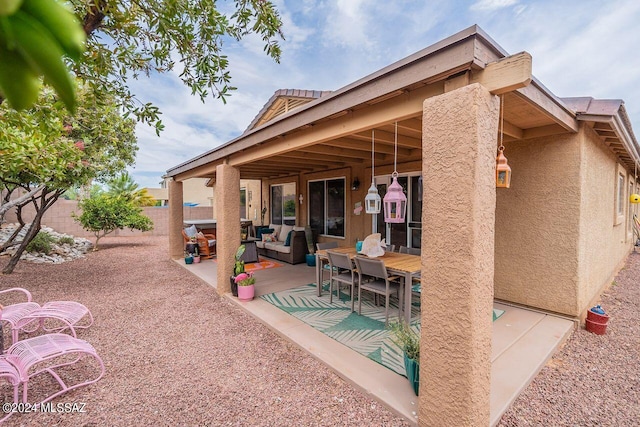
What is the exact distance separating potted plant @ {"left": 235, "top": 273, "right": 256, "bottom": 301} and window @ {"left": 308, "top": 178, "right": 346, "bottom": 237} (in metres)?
3.73

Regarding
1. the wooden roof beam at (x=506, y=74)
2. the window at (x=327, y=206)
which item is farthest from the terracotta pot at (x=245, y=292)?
the wooden roof beam at (x=506, y=74)

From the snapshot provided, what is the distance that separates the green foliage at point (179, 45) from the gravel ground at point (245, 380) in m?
2.77

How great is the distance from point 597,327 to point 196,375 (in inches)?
202

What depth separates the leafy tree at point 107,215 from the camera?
36.8ft

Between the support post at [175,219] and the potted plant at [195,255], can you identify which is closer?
the potted plant at [195,255]

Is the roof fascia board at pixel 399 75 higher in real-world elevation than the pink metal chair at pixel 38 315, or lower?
higher

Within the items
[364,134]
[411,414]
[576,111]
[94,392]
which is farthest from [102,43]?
[576,111]

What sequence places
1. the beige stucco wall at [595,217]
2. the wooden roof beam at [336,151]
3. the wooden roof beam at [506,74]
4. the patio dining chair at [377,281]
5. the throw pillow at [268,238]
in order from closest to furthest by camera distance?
the wooden roof beam at [506,74] < the beige stucco wall at [595,217] < the patio dining chair at [377,281] < the wooden roof beam at [336,151] < the throw pillow at [268,238]

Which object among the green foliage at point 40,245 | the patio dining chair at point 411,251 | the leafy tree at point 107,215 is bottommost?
the green foliage at point 40,245

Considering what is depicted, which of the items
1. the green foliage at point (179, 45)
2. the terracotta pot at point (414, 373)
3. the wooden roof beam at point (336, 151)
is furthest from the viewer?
the wooden roof beam at point (336, 151)

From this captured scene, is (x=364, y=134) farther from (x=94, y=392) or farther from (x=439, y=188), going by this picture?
(x=94, y=392)

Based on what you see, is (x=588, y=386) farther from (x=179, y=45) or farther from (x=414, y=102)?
(x=179, y=45)

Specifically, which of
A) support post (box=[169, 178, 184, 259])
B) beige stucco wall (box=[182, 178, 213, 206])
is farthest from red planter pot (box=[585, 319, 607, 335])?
beige stucco wall (box=[182, 178, 213, 206])

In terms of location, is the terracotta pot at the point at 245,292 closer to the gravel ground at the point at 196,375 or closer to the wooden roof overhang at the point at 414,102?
the gravel ground at the point at 196,375
